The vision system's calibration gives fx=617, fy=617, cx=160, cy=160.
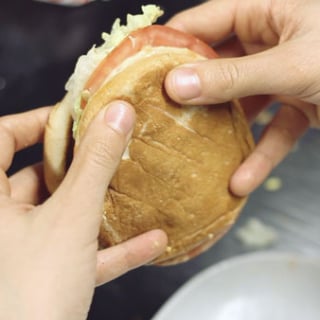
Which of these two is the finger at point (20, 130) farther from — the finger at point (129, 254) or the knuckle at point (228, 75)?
the knuckle at point (228, 75)

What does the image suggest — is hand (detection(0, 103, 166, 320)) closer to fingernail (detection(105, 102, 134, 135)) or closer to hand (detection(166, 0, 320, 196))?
fingernail (detection(105, 102, 134, 135))

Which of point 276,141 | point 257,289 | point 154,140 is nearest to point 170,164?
point 154,140

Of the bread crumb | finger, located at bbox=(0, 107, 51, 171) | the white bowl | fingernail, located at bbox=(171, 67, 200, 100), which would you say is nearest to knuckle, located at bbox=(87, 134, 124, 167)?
fingernail, located at bbox=(171, 67, 200, 100)

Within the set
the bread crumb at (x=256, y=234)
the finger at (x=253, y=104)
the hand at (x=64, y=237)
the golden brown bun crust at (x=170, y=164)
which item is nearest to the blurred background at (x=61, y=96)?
the bread crumb at (x=256, y=234)

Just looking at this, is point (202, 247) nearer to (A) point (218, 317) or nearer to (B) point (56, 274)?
(A) point (218, 317)

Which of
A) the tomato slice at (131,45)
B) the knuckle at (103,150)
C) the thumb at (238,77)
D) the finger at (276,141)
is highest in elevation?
the tomato slice at (131,45)

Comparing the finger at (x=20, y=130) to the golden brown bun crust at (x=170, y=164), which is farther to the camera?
the finger at (x=20, y=130)

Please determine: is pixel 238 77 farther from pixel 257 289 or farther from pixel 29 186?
pixel 257 289
